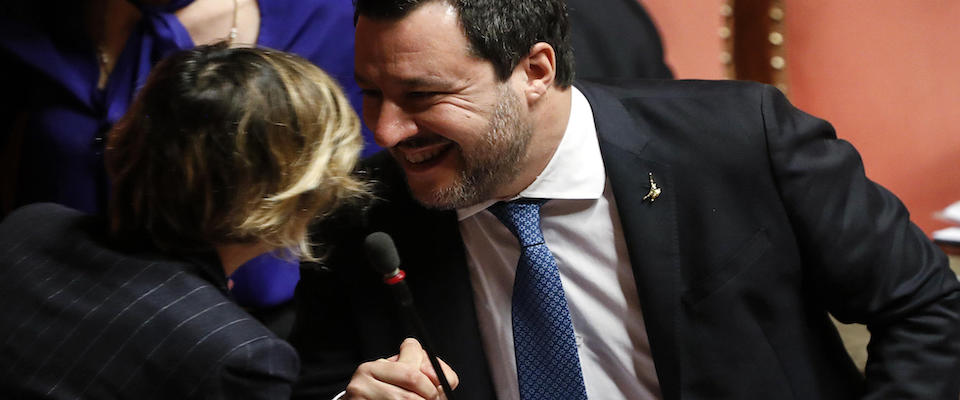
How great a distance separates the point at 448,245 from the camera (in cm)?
144

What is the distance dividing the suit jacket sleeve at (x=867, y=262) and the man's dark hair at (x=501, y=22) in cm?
29

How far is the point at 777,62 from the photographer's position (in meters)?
2.12

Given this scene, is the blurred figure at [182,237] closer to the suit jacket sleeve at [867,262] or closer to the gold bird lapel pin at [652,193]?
the gold bird lapel pin at [652,193]

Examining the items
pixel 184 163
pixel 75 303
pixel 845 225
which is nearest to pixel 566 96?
pixel 845 225

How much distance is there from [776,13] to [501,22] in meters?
Answer: 0.97

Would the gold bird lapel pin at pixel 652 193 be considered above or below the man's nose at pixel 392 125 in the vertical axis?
below

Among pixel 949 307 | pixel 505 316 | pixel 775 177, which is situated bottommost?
pixel 505 316

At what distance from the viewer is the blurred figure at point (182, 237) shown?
1.10m

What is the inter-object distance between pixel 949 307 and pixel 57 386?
104cm

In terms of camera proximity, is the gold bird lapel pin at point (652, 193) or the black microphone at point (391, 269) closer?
the black microphone at point (391, 269)

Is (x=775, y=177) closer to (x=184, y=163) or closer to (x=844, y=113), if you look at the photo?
(x=184, y=163)

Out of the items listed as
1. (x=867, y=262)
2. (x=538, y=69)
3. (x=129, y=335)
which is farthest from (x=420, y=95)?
(x=867, y=262)

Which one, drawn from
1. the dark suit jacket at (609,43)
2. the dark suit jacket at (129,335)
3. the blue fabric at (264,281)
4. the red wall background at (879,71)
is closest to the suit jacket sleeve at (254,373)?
the dark suit jacket at (129,335)

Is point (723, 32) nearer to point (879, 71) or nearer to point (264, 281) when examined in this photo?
point (879, 71)
